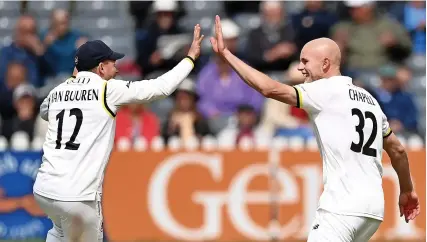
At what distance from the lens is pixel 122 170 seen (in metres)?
15.0

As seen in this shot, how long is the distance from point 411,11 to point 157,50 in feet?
14.2

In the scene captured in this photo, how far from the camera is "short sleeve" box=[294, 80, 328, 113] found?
8.07 metres

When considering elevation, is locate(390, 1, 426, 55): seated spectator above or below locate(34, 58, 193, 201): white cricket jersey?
above

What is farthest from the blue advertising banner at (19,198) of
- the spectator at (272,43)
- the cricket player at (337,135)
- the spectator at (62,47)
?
the cricket player at (337,135)

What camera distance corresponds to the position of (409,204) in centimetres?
881

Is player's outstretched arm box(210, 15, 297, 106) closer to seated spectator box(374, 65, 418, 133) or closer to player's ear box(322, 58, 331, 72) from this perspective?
player's ear box(322, 58, 331, 72)

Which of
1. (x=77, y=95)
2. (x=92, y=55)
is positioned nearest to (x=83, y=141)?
(x=77, y=95)

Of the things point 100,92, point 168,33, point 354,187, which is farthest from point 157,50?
point 354,187

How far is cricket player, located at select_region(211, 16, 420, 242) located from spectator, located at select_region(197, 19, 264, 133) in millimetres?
8206

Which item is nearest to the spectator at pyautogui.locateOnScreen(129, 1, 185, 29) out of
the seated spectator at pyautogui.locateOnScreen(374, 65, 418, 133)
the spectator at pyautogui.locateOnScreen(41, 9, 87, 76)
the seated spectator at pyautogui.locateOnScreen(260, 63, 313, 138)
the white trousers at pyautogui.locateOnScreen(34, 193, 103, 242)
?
the spectator at pyautogui.locateOnScreen(41, 9, 87, 76)

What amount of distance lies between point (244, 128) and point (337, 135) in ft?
24.4

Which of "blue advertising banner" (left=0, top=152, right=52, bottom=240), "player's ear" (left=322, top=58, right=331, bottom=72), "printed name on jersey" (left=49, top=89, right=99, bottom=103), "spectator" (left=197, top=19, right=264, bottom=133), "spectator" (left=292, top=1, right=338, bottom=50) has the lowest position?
"blue advertising banner" (left=0, top=152, right=52, bottom=240)

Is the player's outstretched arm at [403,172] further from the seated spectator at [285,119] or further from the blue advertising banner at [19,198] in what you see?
the blue advertising banner at [19,198]

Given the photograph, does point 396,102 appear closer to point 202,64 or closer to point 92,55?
point 202,64
